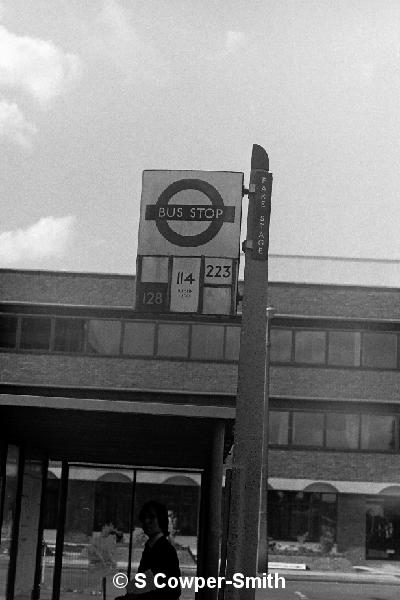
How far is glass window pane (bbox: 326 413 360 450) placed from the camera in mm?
42938

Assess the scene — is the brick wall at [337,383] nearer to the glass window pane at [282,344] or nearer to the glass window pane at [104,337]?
the glass window pane at [282,344]

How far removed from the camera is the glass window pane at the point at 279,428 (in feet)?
141

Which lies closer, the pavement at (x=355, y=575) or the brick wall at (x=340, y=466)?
the pavement at (x=355, y=575)

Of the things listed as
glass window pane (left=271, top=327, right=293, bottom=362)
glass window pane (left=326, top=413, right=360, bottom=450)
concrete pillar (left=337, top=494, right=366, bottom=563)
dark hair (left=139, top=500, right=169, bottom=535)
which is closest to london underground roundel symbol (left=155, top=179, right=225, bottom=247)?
dark hair (left=139, top=500, right=169, bottom=535)

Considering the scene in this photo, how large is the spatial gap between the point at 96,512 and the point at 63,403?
18.7ft

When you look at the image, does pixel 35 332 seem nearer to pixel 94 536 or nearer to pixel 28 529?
pixel 94 536

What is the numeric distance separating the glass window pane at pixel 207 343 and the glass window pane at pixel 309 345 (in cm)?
309

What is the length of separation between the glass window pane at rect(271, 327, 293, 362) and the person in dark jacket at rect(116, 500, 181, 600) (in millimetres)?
35721

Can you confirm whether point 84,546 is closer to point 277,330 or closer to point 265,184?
point 265,184

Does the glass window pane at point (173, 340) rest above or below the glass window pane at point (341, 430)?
above

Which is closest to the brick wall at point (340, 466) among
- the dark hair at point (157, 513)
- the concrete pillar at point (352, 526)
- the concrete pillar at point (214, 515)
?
the concrete pillar at point (352, 526)

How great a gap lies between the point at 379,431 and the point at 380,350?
323 cm

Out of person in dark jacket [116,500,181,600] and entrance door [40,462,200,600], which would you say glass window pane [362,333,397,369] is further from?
person in dark jacket [116,500,181,600]

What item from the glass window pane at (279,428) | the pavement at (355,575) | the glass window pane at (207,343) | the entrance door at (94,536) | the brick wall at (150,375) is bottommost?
the pavement at (355,575)
